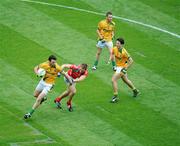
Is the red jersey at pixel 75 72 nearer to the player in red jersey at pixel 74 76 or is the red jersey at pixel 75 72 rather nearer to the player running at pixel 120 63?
the player in red jersey at pixel 74 76

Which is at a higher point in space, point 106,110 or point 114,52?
point 114,52

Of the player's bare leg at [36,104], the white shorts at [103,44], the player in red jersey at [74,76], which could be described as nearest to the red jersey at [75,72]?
the player in red jersey at [74,76]

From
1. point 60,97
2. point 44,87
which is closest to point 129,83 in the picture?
point 60,97

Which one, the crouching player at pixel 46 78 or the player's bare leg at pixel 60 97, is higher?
the crouching player at pixel 46 78

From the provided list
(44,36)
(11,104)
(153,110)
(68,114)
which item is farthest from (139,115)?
(44,36)

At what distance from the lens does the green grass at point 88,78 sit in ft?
77.6

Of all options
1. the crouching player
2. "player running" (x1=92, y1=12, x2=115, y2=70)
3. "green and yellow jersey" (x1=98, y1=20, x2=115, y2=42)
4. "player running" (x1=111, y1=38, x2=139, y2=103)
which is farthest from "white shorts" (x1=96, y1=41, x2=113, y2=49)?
the crouching player

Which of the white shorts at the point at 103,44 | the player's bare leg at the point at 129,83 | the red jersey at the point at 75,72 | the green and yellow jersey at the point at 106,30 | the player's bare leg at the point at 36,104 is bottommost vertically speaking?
the player's bare leg at the point at 36,104

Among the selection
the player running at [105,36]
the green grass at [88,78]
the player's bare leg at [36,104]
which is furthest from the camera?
the player running at [105,36]

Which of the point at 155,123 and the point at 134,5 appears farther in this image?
the point at 134,5

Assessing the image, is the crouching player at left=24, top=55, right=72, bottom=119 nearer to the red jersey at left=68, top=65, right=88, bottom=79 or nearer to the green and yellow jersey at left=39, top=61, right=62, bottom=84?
the green and yellow jersey at left=39, top=61, right=62, bottom=84

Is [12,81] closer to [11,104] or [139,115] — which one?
[11,104]

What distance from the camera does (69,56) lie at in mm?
31000

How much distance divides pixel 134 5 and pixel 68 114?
566 inches
